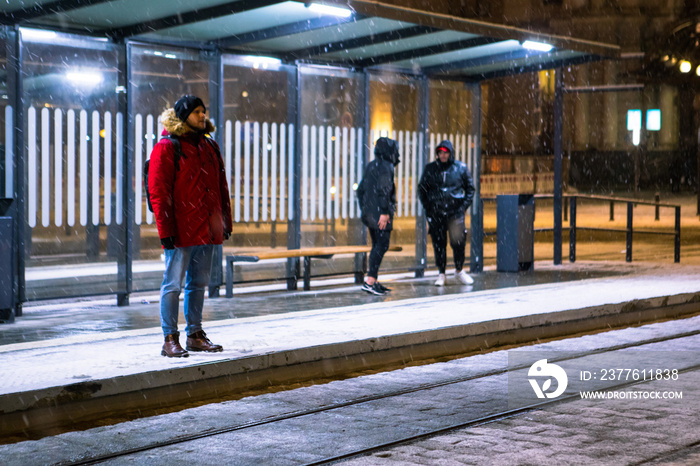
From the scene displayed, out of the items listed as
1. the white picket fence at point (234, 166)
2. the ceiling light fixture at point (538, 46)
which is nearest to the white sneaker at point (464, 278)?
the white picket fence at point (234, 166)

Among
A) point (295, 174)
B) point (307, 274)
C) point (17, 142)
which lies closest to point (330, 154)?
point (295, 174)

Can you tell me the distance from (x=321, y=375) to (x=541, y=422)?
203 centimetres

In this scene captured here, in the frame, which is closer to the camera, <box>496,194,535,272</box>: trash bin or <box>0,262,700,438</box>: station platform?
<box>0,262,700,438</box>: station platform

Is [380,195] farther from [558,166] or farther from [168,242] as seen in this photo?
[558,166]

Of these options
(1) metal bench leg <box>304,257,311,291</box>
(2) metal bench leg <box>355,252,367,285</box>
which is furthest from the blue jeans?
(2) metal bench leg <box>355,252,367,285</box>

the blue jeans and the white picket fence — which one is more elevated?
the white picket fence

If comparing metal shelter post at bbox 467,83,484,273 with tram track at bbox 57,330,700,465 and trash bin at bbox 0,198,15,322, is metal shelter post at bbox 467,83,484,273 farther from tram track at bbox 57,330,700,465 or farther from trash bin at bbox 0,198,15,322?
trash bin at bbox 0,198,15,322

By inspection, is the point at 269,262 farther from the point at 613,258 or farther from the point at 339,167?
the point at 613,258

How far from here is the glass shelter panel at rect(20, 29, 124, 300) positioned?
897cm

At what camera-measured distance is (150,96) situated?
10.8 m

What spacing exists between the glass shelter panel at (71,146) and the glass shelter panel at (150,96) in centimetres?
27

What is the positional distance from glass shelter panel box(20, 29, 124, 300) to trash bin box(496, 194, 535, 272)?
569 cm

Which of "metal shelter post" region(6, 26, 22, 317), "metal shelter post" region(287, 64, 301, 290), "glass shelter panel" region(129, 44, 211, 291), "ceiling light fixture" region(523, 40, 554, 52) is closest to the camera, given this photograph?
"metal shelter post" region(6, 26, 22, 317)

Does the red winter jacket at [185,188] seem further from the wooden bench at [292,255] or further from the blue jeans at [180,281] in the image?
the wooden bench at [292,255]
